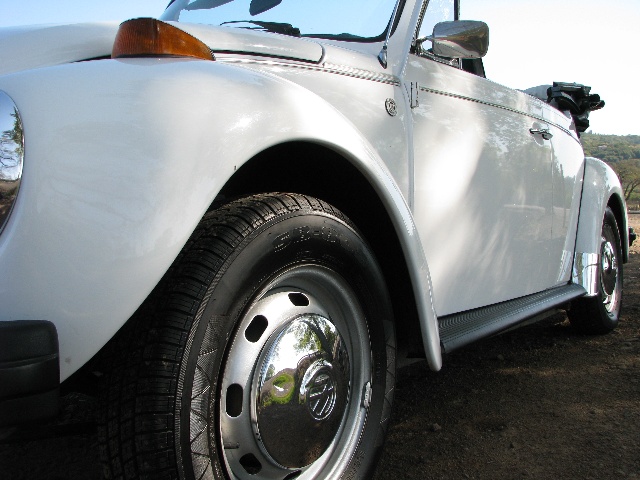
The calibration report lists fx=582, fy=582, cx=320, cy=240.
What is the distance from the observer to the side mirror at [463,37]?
209cm

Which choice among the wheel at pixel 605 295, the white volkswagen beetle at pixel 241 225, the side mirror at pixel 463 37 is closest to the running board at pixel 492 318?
the white volkswagen beetle at pixel 241 225

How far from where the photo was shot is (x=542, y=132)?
3.04 m

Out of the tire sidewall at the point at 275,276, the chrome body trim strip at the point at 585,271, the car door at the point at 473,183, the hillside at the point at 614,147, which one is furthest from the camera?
the hillside at the point at 614,147

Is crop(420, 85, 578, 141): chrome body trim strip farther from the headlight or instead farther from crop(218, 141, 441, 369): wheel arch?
the headlight

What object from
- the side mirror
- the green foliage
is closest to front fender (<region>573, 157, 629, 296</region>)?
the side mirror

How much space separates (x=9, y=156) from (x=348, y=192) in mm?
937

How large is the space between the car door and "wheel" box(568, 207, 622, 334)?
96 centimetres

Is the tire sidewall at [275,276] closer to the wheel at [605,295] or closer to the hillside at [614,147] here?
the wheel at [605,295]

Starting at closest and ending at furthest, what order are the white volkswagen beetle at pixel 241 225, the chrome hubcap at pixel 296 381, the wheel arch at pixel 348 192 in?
the white volkswagen beetle at pixel 241 225, the chrome hubcap at pixel 296 381, the wheel arch at pixel 348 192

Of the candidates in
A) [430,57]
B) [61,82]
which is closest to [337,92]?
[430,57]

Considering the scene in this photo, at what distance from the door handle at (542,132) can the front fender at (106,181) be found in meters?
2.03

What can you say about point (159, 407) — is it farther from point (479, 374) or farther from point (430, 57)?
point (479, 374)

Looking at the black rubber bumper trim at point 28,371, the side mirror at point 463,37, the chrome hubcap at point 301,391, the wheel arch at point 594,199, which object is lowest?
the wheel arch at point 594,199

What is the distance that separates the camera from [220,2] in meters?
2.46
